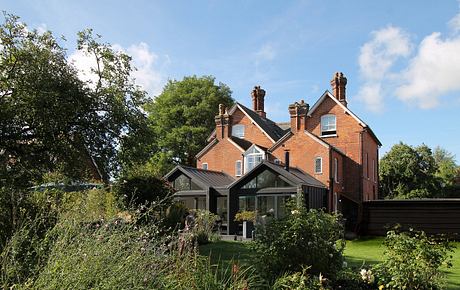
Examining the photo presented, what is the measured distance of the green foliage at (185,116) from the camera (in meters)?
44.5

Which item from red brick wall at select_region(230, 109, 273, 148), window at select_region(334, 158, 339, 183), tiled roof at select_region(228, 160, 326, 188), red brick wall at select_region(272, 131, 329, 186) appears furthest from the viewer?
red brick wall at select_region(230, 109, 273, 148)

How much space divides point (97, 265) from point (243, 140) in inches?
1260

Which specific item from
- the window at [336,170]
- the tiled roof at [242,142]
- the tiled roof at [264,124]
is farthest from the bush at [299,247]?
the tiled roof at [264,124]

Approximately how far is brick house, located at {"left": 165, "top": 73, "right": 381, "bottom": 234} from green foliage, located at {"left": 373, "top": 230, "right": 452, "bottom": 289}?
19.2m

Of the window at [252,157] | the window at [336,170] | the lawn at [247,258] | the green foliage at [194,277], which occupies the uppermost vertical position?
the window at [252,157]

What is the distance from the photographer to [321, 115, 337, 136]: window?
32531 mm

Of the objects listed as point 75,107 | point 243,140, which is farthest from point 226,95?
point 75,107

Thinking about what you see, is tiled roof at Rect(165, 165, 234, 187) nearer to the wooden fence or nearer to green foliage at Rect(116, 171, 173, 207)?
the wooden fence

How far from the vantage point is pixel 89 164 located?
14164 mm

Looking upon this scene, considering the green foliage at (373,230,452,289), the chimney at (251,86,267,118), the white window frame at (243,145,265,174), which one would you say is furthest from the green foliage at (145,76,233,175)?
the green foliage at (373,230,452,289)

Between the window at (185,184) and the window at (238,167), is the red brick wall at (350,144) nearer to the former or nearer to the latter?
the window at (238,167)

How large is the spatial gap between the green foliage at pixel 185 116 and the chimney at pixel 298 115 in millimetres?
13995

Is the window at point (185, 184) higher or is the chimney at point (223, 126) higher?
the chimney at point (223, 126)

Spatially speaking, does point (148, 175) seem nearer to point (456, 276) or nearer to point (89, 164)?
point (89, 164)
